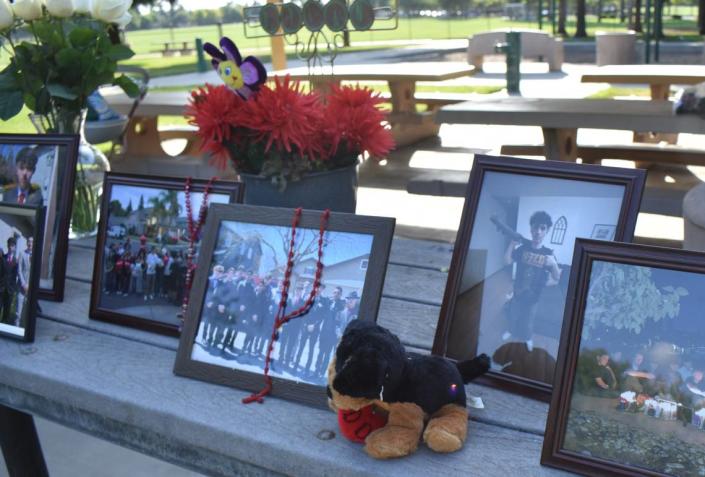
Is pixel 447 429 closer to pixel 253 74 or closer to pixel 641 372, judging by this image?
pixel 641 372

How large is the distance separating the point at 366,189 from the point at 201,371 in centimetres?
338

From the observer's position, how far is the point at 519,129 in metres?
6.30

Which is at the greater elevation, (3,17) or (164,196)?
(3,17)

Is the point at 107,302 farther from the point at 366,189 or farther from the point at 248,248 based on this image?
the point at 366,189

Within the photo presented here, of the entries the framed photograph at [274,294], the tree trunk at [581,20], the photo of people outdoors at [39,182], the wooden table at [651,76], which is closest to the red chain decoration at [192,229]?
the framed photograph at [274,294]

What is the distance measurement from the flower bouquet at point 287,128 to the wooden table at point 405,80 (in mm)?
3563

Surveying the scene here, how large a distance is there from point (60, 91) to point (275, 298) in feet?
2.75

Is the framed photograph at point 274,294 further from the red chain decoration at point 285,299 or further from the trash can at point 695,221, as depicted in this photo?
the trash can at point 695,221

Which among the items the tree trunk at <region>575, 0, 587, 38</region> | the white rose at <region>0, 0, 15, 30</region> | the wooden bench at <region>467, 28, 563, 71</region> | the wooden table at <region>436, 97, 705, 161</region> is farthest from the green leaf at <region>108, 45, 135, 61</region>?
the tree trunk at <region>575, 0, 587, 38</region>

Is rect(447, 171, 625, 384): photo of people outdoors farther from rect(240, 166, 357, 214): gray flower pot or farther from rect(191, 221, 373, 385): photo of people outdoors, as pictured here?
rect(240, 166, 357, 214): gray flower pot

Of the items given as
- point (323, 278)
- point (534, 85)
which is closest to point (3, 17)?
point (323, 278)

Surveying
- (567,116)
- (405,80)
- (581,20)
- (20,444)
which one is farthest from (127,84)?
(581,20)

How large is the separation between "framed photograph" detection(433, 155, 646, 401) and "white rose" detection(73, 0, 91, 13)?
1.04 metres

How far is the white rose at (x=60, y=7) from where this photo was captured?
164 cm
